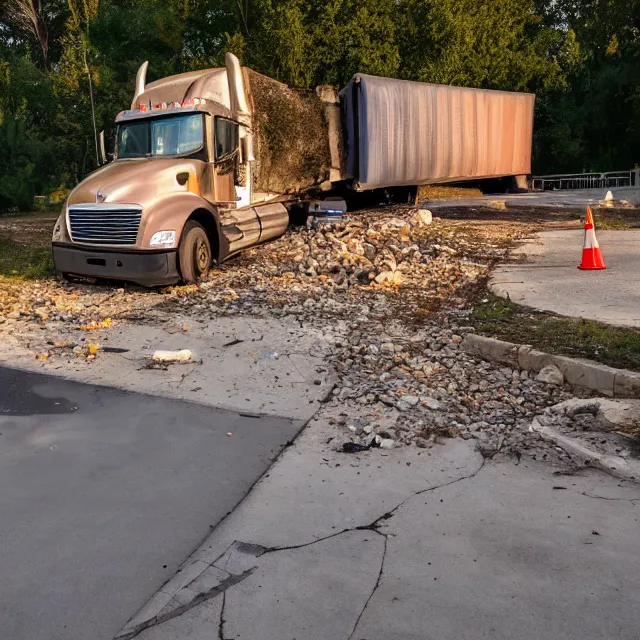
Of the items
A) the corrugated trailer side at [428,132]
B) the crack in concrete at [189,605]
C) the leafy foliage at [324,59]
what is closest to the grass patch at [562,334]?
the crack in concrete at [189,605]

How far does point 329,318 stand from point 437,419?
306cm

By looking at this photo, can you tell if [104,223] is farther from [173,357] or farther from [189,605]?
[189,605]

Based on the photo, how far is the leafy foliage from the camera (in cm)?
2631

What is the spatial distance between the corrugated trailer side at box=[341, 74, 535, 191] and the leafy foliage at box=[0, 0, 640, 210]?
5.35 metres

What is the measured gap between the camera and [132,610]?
284 centimetres

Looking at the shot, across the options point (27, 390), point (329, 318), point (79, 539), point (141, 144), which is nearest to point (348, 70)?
point (141, 144)

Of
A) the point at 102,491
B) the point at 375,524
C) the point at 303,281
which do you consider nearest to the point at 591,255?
the point at 303,281

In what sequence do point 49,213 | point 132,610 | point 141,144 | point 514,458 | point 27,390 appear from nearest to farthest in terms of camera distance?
1. point 132,610
2. point 514,458
3. point 27,390
4. point 141,144
5. point 49,213

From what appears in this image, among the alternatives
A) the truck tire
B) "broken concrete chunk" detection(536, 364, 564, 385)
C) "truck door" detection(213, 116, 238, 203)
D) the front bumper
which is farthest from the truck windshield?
"broken concrete chunk" detection(536, 364, 564, 385)

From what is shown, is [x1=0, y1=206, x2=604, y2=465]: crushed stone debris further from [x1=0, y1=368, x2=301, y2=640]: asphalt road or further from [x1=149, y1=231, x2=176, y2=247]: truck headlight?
[x1=0, y1=368, x2=301, y2=640]: asphalt road

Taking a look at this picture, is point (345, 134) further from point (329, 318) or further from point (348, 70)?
point (348, 70)

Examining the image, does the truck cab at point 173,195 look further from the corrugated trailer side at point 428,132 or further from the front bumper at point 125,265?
the corrugated trailer side at point 428,132

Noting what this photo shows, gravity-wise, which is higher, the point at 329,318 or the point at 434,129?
the point at 434,129

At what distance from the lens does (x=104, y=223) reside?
30.5 ft
